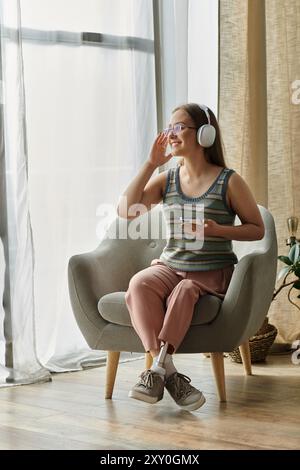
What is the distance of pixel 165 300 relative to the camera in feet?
9.61

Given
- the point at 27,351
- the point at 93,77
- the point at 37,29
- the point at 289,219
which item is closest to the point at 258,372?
the point at 289,219

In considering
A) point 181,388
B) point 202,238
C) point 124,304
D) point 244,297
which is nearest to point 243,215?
point 202,238

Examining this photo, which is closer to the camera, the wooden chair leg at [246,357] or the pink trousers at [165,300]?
the pink trousers at [165,300]

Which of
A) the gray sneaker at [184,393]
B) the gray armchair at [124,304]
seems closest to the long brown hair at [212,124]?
the gray armchair at [124,304]

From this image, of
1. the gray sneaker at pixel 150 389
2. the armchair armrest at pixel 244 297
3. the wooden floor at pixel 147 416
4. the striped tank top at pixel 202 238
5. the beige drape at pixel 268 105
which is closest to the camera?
the wooden floor at pixel 147 416

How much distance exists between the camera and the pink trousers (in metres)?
2.82

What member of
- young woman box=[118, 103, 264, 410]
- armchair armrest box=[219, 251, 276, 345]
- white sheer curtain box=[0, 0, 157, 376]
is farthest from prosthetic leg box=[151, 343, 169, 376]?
white sheer curtain box=[0, 0, 157, 376]

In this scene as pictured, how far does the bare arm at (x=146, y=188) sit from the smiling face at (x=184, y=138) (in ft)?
0.12

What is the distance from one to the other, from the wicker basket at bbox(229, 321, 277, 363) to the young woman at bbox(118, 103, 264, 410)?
78cm

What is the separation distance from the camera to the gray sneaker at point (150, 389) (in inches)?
108

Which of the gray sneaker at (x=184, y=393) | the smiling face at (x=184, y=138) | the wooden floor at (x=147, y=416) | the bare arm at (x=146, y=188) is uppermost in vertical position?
the smiling face at (x=184, y=138)

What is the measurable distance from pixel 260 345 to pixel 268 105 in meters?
1.14

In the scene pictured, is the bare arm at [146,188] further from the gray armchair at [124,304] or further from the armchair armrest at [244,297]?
the armchair armrest at [244,297]

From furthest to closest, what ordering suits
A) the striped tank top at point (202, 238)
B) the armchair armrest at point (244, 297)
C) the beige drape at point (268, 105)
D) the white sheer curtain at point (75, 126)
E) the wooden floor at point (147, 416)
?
the beige drape at point (268, 105)
the white sheer curtain at point (75, 126)
the striped tank top at point (202, 238)
the armchair armrest at point (244, 297)
the wooden floor at point (147, 416)
